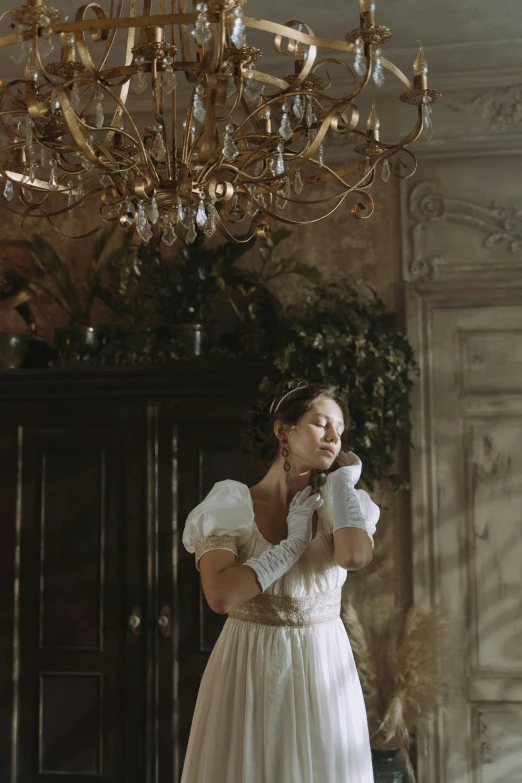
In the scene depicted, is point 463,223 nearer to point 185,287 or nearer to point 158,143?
point 185,287

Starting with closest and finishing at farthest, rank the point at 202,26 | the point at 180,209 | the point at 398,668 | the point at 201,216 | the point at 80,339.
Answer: the point at 202,26, the point at 201,216, the point at 180,209, the point at 398,668, the point at 80,339

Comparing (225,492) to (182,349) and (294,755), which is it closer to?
(294,755)

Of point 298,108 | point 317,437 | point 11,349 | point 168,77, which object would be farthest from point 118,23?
point 11,349

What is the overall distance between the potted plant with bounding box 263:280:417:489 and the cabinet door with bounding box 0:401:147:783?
2.60 feet

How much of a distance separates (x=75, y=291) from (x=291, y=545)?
7.37 ft

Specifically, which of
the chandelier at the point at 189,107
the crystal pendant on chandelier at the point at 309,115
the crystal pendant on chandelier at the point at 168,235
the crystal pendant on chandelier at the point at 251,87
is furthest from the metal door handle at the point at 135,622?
the crystal pendant on chandelier at the point at 251,87

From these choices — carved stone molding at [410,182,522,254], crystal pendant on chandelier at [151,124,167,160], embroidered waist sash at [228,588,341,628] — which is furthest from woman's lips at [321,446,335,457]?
carved stone molding at [410,182,522,254]

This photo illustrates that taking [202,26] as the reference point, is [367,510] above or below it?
below

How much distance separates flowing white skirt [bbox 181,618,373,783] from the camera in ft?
7.43

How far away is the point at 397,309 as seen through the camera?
411 centimetres

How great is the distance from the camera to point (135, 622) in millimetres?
3770

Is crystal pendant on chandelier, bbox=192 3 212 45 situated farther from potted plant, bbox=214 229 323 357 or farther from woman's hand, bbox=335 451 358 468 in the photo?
potted plant, bbox=214 229 323 357

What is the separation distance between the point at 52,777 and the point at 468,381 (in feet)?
8.23

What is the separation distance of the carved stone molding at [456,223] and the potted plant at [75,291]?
1.42 metres
